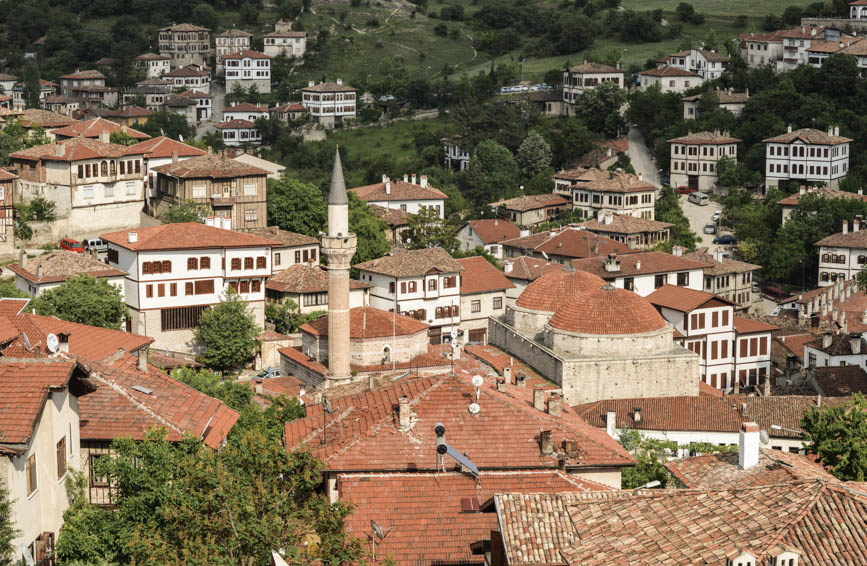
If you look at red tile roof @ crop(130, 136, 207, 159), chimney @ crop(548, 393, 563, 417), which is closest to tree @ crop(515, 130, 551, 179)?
red tile roof @ crop(130, 136, 207, 159)

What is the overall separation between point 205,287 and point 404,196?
33.2 metres

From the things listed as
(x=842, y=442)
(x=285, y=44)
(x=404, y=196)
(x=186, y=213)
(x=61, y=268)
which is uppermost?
(x=285, y=44)

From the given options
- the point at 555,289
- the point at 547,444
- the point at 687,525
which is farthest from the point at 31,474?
the point at 555,289

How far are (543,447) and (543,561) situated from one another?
725 centimetres

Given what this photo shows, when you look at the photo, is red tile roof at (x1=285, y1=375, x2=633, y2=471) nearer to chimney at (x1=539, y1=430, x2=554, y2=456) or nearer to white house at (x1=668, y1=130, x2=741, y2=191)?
chimney at (x1=539, y1=430, x2=554, y2=456)

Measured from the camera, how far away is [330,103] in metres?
136

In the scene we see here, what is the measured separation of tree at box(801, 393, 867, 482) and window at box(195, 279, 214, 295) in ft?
121

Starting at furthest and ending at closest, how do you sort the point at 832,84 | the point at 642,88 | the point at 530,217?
the point at 642,88 → the point at 832,84 → the point at 530,217

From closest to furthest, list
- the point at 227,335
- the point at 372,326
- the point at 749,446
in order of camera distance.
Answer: the point at 749,446 → the point at 372,326 → the point at 227,335

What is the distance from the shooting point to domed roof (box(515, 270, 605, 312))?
2272 inches

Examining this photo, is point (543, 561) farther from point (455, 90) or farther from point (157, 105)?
point (157, 105)

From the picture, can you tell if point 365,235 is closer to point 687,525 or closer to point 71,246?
point 71,246

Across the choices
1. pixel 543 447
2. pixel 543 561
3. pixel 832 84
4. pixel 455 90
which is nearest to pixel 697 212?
pixel 832 84

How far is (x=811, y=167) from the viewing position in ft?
346
